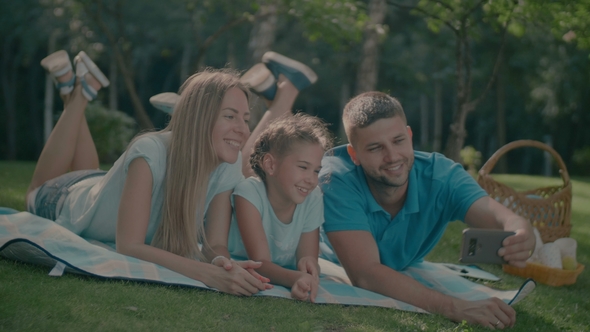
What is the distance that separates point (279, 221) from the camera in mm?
3982

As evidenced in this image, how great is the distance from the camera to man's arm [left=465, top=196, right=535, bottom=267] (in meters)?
3.26

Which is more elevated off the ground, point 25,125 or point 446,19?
point 446,19

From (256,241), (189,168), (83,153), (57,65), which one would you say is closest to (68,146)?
(83,153)

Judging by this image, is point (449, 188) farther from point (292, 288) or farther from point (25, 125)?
point (25, 125)

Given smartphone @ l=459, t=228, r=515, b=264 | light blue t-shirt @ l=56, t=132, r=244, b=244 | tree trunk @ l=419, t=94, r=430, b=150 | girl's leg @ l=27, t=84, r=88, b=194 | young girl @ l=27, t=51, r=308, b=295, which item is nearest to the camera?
smartphone @ l=459, t=228, r=515, b=264

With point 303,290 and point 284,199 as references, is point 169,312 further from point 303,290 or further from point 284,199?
point 284,199

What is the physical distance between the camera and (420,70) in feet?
96.6

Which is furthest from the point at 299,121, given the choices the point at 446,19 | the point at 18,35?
the point at 18,35

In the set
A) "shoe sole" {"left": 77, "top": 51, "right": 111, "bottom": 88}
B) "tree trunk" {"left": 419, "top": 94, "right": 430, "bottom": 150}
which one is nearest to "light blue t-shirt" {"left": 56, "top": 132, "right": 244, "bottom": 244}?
"shoe sole" {"left": 77, "top": 51, "right": 111, "bottom": 88}

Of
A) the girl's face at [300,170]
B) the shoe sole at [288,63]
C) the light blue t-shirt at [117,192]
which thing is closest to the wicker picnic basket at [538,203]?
the shoe sole at [288,63]

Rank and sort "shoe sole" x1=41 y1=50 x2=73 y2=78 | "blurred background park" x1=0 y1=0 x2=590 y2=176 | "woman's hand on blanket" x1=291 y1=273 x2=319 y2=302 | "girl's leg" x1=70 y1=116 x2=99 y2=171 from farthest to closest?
1. "blurred background park" x1=0 y1=0 x2=590 y2=176
2. "girl's leg" x1=70 y1=116 x2=99 y2=171
3. "shoe sole" x1=41 y1=50 x2=73 y2=78
4. "woman's hand on blanket" x1=291 y1=273 x2=319 y2=302

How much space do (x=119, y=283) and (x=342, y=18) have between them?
7.73 meters

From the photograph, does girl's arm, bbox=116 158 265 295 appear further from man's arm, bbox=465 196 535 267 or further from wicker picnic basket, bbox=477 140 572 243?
wicker picnic basket, bbox=477 140 572 243

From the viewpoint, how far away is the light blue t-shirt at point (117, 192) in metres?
3.74
